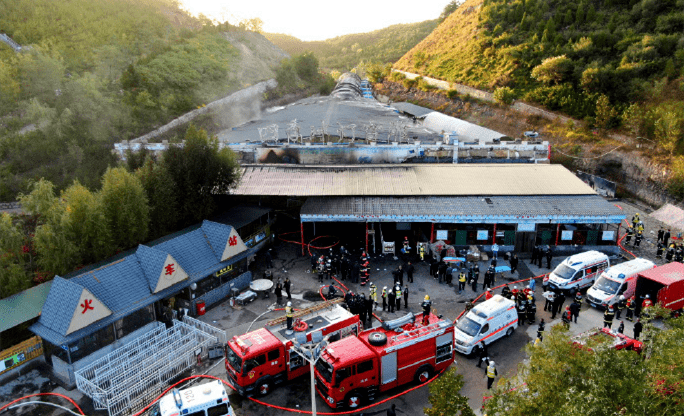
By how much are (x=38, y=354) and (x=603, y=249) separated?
106ft

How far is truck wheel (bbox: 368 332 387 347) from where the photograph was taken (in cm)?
1691

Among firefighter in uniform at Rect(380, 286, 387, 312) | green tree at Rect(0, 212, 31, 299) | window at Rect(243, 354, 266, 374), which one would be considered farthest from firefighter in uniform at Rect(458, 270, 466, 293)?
green tree at Rect(0, 212, 31, 299)

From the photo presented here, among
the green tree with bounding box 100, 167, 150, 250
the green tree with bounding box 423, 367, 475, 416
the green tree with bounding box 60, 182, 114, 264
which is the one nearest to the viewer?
the green tree with bounding box 423, 367, 475, 416

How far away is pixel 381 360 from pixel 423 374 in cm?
237

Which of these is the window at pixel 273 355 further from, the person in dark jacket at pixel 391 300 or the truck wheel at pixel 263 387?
the person in dark jacket at pixel 391 300

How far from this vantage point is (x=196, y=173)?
2991 cm

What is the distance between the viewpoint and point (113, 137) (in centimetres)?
5281

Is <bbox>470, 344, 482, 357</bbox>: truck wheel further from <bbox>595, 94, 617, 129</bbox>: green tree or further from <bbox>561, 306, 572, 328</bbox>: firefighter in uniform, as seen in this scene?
<bbox>595, 94, 617, 129</bbox>: green tree

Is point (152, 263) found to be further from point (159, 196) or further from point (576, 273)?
point (576, 273)

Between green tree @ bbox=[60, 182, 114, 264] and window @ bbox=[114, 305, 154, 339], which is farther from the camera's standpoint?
green tree @ bbox=[60, 182, 114, 264]

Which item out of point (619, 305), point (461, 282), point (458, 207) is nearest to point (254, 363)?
point (461, 282)

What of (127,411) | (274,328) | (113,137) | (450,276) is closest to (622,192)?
(450,276)

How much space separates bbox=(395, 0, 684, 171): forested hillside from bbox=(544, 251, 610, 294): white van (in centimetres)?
1988

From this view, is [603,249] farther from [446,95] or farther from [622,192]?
[446,95]
